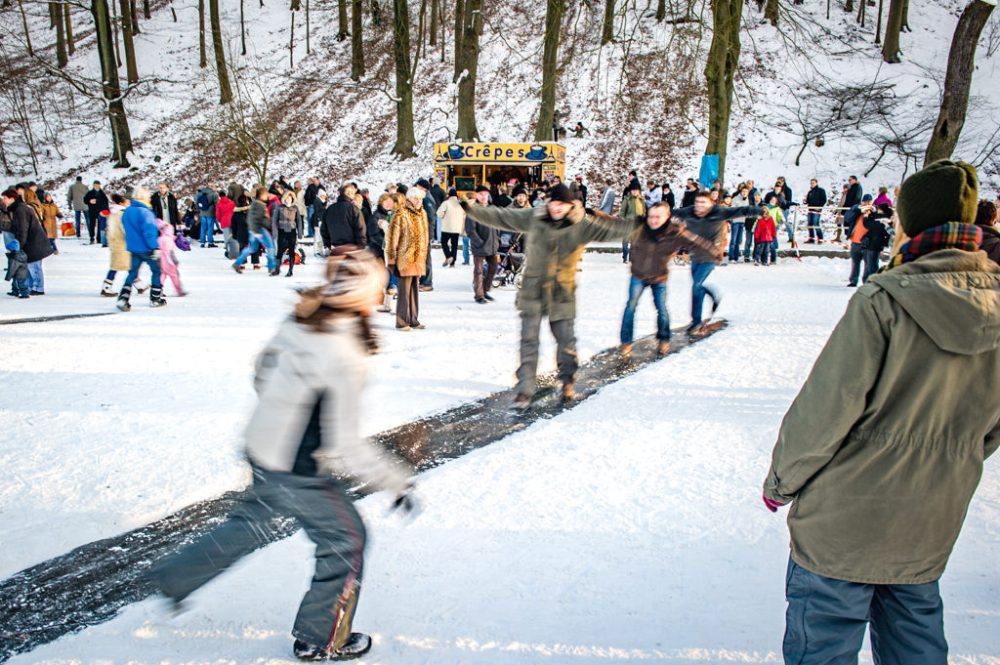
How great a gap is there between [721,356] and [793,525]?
17.3ft

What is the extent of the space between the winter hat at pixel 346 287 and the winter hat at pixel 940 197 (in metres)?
1.62

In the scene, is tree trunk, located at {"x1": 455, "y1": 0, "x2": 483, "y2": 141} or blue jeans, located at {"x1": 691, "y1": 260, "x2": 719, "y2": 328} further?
tree trunk, located at {"x1": 455, "y1": 0, "x2": 483, "y2": 141}

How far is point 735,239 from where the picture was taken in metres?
15.4

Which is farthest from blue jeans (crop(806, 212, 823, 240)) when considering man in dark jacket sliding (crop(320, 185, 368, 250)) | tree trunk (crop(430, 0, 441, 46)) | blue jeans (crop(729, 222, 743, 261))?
tree trunk (crop(430, 0, 441, 46))

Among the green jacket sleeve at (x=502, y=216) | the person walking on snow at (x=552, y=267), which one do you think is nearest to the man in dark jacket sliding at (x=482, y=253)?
the green jacket sleeve at (x=502, y=216)

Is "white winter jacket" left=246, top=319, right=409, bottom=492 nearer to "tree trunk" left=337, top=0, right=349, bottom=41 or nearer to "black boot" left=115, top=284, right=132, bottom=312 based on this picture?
"black boot" left=115, top=284, right=132, bottom=312

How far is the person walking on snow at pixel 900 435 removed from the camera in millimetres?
1679

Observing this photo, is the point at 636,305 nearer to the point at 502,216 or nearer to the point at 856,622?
the point at 502,216

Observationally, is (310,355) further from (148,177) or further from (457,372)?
(148,177)

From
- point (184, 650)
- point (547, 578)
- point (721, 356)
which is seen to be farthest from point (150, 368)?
point (721, 356)

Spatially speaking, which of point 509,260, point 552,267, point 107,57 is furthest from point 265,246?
point 107,57

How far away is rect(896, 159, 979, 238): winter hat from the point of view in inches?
68.8

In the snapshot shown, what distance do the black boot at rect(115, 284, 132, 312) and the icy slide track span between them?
585 cm

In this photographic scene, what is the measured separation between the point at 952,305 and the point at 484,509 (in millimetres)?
2517
